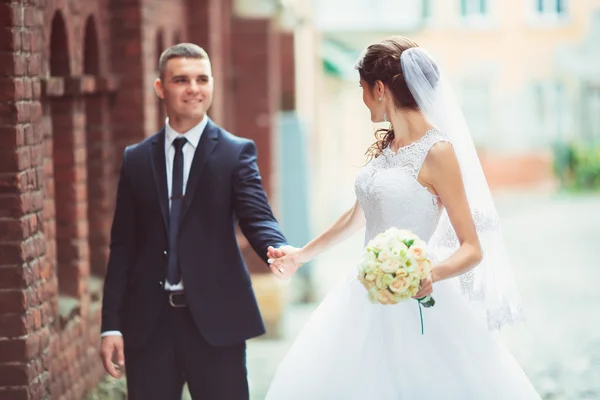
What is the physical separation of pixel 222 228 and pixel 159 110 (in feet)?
15.4

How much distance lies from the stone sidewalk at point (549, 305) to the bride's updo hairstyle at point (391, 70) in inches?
160

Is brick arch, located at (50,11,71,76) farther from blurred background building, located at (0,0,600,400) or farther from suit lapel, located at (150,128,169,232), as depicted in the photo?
suit lapel, located at (150,128,169,232)

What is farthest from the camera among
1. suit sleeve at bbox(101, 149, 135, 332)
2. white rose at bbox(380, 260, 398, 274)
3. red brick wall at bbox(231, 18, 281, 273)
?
red brick wall at bbox(231, 18, 281, 273)

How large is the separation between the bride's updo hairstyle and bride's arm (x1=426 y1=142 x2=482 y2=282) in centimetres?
24

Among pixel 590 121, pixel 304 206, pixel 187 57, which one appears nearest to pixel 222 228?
pixel 187 57

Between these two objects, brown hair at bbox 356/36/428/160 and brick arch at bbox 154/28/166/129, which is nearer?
brown hair at bbox 356/36/428/160

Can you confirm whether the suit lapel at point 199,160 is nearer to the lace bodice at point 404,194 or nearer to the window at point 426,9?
the lace bodice at point 404,194

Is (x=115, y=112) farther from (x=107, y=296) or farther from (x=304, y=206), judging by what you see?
(x=304, y=206)

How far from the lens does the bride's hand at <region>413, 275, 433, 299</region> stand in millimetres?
4043

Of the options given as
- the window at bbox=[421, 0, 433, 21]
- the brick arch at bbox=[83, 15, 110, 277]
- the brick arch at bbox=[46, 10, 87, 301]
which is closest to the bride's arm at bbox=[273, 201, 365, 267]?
the brick arch at bbox=[46, 10, 87, 301]

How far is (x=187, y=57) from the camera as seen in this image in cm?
479

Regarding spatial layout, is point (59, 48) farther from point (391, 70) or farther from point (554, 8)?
point (554, 8)

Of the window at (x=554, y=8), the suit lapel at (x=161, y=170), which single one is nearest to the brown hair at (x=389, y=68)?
the suit lapel at (x=161, y=170)

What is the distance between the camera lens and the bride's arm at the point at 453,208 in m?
4.12
